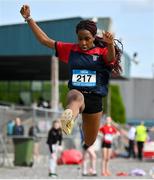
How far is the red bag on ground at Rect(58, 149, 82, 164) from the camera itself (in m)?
24.4

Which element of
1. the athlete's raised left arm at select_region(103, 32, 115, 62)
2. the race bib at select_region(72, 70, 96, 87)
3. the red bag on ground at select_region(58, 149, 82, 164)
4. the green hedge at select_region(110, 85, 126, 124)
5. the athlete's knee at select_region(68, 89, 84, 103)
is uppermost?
the athlete's raised left arm at select_region(103, 32, 115, 62)

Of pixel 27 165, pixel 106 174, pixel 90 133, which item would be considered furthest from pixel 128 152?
pixel 90 133

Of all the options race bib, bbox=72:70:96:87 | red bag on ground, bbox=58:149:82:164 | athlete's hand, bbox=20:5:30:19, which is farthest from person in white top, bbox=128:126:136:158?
athlete's hand, bbox=20:5:30:19

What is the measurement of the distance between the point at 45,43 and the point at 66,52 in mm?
303

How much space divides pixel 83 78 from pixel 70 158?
54.7ft

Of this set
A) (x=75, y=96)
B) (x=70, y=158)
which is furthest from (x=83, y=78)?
(x=70, y=158)

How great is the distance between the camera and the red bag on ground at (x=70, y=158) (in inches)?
960

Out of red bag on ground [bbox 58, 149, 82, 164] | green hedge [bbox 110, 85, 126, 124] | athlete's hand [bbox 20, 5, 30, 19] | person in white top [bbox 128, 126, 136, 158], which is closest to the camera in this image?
athlete's hand [bbox 20, 5, 30, 19]

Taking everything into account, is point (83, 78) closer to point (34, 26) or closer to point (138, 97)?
point (34, 26)

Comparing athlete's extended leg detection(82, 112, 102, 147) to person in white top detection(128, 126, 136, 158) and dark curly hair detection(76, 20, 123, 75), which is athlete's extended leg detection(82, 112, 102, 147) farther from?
person in white top detection(128, 126, 136, 158)

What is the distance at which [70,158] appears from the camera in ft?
80.2

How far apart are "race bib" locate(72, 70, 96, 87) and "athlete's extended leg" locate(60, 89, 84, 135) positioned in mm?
132

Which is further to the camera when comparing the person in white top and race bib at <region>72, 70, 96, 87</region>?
the person in white top

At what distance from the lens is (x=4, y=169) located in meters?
20.6
